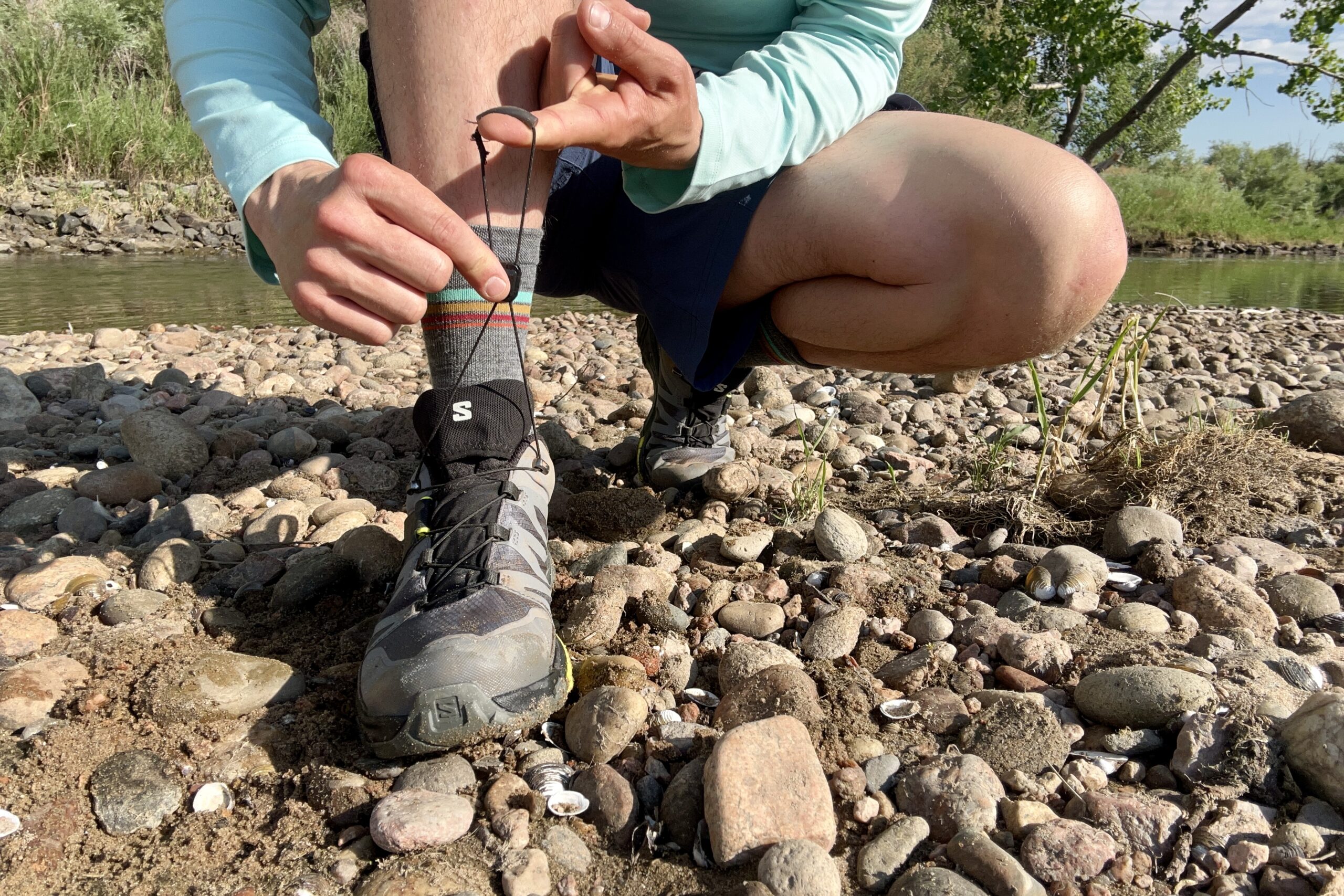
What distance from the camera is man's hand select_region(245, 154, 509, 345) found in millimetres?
954

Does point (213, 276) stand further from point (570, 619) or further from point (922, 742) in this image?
point (922, 742)

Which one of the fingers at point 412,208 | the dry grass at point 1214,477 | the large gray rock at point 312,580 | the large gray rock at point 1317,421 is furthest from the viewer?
the large gray rock at point 1317,421

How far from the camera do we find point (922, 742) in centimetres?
111

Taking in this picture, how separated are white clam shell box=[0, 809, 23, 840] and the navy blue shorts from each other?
108cm

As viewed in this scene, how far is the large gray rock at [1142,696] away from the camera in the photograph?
1.09m

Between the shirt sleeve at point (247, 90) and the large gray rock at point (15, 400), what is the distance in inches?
62.0

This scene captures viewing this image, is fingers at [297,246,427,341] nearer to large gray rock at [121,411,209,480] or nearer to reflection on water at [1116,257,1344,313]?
large gray rock at [121,411,209,480]

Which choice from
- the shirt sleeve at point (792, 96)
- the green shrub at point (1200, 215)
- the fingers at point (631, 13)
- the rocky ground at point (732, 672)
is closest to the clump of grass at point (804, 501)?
the rocky ground at point (732, 672)

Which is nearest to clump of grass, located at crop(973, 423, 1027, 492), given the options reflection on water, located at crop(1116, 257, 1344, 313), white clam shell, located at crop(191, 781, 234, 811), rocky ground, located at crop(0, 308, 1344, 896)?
rocky ground, located at crop(0, 308, 1344, 896)

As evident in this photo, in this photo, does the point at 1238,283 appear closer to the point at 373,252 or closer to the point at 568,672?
the point at 568,672

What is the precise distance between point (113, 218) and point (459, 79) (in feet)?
33.1

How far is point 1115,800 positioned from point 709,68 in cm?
142

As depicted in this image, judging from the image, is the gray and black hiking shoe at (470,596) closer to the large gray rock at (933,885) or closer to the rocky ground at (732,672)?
the rocky ground at (732,672)

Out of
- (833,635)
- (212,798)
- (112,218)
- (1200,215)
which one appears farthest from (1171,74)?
(1200,215)
